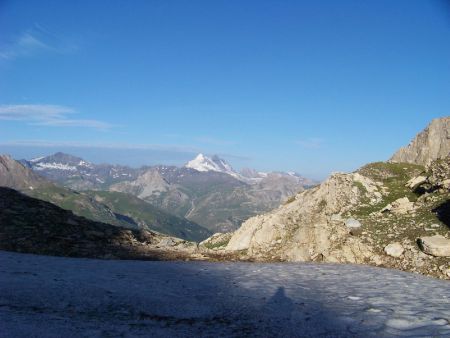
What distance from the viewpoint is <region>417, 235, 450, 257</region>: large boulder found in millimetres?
27859

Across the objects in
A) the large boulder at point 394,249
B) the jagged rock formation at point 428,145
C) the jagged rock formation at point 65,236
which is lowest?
the jagged rock formation at point 65,236

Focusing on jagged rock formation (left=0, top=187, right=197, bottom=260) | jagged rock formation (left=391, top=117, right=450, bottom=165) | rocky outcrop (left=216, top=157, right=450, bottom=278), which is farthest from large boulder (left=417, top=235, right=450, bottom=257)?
jagged rock formation (left=391, top=117, right=450, bottom=165)

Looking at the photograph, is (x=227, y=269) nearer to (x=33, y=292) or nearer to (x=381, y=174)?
(x=33, y=292)

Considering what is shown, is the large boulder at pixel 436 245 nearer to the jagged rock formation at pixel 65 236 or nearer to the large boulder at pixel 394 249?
the large boulder at pixel 394 249

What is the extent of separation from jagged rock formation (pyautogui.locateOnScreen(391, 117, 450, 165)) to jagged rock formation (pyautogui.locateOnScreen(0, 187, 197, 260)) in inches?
2651

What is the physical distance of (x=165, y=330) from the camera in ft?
45.5

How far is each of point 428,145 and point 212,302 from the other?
89228 millimetres

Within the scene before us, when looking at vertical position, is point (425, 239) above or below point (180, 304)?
above

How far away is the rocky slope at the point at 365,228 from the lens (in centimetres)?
2961

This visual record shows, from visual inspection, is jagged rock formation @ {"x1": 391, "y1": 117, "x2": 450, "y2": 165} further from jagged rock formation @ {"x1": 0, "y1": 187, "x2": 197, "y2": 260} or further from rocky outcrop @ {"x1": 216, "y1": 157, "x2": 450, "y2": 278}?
jagged rock formation @ {"x1": 0, "y1": 187, "x2": 197, "y2": 260}

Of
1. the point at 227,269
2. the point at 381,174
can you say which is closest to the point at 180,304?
the point at 227,269

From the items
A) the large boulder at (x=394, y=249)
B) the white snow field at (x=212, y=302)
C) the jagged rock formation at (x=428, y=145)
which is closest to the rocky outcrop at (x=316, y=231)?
the large boulder at (x=394, y=249)

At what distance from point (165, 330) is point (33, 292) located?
6802mm

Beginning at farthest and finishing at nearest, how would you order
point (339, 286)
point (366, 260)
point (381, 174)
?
1. point (381, 174)
2. point (366, 260)
3. point (339, 286)
